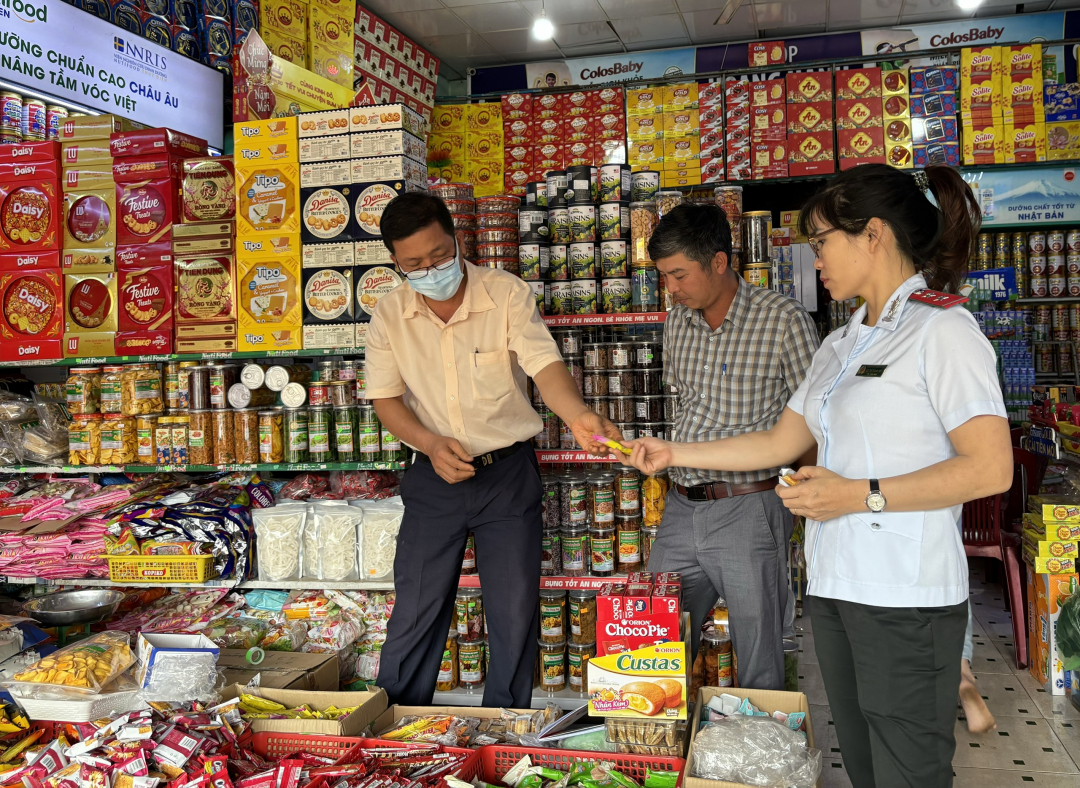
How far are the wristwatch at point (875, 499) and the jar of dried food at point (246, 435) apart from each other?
9.18ft

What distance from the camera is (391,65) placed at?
6.84m

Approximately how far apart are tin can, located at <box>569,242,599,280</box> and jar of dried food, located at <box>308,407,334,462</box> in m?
1.24

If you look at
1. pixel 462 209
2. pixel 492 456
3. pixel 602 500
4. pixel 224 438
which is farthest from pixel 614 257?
pixel 224 438

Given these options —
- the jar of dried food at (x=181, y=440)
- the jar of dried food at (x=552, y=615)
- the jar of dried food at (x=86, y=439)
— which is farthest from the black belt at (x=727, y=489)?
the jar of dried food at (x=86, y=439)

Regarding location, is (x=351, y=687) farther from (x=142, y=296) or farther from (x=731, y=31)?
(x=731, y=31)

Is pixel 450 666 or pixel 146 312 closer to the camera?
pixel 450 666

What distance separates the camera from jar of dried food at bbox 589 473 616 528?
360cm

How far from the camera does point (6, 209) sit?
410cm

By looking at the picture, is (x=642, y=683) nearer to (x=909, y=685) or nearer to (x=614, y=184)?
(x=909, y=685)

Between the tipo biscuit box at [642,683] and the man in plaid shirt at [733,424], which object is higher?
the man in plaid shirt at [733,424]

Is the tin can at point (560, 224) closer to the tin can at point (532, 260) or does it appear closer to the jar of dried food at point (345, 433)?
the tin can at point (532, 260)

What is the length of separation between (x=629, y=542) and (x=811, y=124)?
4.58 m

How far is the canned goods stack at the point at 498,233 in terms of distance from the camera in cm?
381

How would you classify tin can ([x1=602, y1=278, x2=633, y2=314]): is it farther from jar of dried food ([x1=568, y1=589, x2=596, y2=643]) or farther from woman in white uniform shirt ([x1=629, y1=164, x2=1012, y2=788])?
woman in white uniform shirt ([x1=629, y1=164, x2=1012, y2=788])
